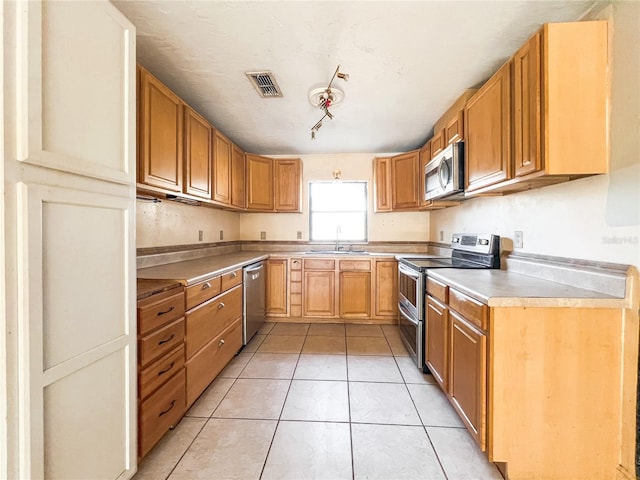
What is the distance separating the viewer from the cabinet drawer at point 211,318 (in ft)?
6.01

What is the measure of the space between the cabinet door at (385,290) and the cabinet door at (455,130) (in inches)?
63.4

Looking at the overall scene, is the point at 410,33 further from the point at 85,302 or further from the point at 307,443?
the point at 307,443

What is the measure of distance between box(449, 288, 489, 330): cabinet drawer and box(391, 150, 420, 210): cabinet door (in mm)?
1916

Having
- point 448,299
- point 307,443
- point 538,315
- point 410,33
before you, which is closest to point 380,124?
point 410,33

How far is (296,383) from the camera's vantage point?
2172 mm

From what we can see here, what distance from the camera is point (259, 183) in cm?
374

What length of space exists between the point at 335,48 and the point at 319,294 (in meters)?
2.67

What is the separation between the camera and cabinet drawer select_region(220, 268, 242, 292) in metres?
2.33

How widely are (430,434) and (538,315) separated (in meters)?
0.94

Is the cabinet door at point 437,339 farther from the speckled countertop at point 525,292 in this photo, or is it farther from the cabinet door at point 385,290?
the cabinet door at point 385,290

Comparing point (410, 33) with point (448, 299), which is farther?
point (448, 299)

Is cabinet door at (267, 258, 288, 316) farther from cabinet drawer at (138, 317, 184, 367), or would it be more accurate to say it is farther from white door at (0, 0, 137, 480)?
white door at (0, 0, 137, 480)

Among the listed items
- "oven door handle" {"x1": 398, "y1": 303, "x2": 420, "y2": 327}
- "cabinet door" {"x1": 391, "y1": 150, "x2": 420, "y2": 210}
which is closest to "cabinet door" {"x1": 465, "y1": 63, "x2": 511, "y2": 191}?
"oven door handle" {"x1": 398, "y1": 303, "x2": 420, "y2": 327}

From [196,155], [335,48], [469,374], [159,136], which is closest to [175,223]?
[196,155]
